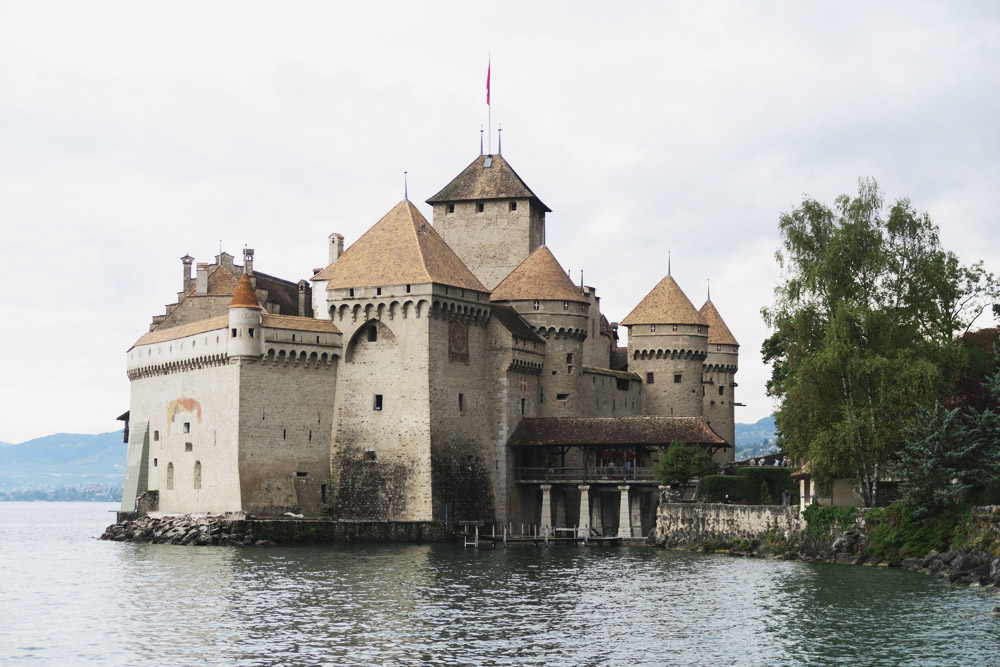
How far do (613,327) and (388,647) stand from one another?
6124 cm

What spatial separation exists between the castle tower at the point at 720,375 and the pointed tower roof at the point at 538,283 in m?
15.3

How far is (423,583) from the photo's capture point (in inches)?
1645

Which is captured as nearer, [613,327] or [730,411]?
[730,411]

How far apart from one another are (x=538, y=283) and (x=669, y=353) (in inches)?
427

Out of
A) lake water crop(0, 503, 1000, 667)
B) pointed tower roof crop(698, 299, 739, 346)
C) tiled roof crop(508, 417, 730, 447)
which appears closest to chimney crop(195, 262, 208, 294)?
tiled roof crop(508, 417, 730, 447)

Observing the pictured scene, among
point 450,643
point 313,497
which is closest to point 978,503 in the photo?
point 450,643

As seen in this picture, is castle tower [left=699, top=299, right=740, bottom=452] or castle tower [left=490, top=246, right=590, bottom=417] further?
castle tower [left=699, top=299, right=740, bottom=452]

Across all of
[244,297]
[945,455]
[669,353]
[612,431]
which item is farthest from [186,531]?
[945,455]

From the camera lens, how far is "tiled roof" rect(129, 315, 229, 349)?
204 ft

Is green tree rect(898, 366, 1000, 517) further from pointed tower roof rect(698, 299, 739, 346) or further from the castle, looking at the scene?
pointed tower roof rect(698, 299, 739, 346)

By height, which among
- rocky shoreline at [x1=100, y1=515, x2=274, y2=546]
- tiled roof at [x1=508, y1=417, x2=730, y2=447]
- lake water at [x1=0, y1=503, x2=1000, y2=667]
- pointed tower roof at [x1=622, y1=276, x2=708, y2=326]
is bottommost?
lake water at [x1=0, y1=503, x2=1000, y2=667]

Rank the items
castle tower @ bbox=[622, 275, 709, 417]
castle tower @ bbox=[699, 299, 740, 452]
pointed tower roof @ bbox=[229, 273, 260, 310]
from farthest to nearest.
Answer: castle tower @ bbox=[699, 299, 740, 452]
castle tower @ bbox=[622, 275, 709, 417]
pointed tower roof @ bbox=[229, 273, 260, 310]

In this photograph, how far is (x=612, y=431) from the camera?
63.9 meters

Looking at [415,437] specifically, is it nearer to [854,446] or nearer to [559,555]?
[559,555]
